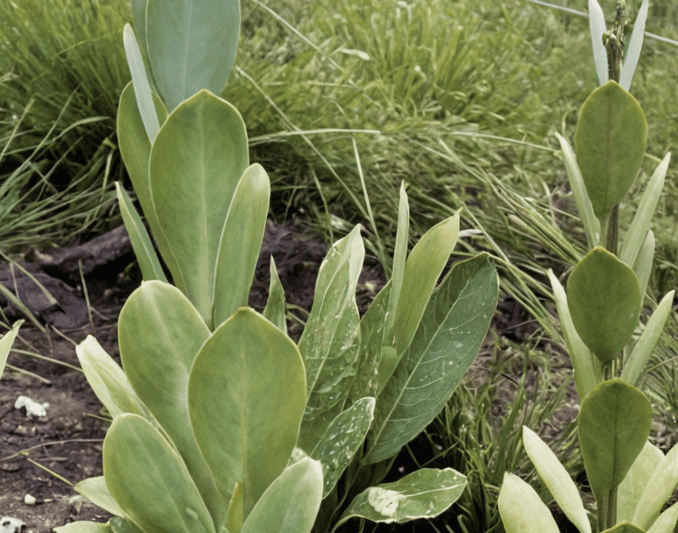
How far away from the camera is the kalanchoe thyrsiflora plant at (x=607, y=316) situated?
560 millimetres

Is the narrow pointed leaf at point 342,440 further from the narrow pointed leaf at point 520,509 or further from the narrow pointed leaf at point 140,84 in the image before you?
the narrow pointed leaf at point 140,84

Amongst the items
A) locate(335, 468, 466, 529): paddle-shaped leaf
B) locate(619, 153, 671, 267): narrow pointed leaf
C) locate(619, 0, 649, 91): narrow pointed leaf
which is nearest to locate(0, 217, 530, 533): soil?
locate(335, 468, 466, 529): paddle-shaped leaf

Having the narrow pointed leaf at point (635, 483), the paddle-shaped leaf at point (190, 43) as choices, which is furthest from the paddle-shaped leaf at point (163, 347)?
the narrow pointed leaf at point (635, 483)

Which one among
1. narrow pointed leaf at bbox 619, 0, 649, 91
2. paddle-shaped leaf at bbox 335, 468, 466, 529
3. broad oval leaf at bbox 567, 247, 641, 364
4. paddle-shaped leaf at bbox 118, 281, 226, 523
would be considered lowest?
paddle-shaped leaf at bbox 335, 468, 466, 529

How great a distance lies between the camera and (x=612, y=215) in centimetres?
65

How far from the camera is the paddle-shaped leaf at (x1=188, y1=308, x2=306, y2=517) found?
1.84 feet

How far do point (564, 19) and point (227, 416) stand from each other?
3053mm

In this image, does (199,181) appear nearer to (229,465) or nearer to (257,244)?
(257,244)

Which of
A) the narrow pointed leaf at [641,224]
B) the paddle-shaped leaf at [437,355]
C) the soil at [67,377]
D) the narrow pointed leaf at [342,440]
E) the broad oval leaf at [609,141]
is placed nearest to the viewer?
the broad oval leaf at [609,141]

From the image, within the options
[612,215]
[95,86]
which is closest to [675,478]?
[612,215]

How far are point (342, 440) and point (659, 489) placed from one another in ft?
1.07

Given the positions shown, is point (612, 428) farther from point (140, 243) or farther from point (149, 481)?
point (140, 243)

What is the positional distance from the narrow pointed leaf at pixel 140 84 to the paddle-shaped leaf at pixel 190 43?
0.07ft

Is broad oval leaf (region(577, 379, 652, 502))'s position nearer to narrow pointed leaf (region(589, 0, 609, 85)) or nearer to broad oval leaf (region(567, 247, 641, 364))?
broad oval leaf (region(567, 247, 641, 364))
